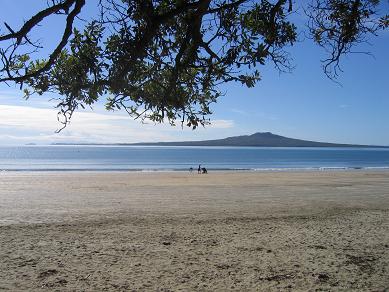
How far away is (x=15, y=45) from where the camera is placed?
4.41 meters

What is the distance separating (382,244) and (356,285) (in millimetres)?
2485

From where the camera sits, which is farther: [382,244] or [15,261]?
[382,244]

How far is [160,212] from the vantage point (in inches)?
460

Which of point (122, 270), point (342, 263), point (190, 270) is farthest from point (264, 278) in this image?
point (122, 270)

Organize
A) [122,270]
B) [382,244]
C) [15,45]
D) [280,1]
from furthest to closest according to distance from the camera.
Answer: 1. [382,244]
2. [122,270]
3. [280,1]
4. [15,45]

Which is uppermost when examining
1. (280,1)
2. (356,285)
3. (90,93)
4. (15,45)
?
(280,1)

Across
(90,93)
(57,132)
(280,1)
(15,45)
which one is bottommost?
(57,132)

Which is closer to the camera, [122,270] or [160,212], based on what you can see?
[122,270]

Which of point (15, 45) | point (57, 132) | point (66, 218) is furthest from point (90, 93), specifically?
point (66, 218)

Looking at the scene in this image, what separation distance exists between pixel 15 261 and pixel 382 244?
601 centimetres

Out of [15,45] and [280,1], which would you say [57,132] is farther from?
[280,1]

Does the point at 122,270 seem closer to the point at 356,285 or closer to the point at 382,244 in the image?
the point at 356,285

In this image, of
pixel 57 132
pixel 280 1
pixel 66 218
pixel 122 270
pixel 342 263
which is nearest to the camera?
pixel 57 132

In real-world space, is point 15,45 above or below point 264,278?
above
